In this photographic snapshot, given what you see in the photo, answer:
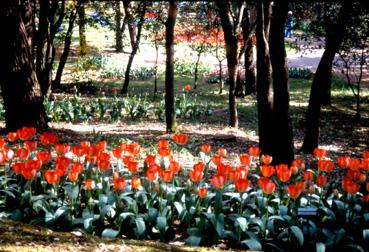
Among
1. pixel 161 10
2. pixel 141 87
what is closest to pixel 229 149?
pixel 161 10

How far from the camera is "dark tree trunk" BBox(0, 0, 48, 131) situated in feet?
27.4

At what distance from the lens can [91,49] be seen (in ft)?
112

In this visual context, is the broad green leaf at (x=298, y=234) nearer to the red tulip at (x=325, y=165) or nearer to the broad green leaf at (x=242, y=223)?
the broad green leaf at (x=242, y=223)

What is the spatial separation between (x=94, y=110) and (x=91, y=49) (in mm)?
22562

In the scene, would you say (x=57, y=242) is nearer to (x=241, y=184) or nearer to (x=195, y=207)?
(x=195, y=207)

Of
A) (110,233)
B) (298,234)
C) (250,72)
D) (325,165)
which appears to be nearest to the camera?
(298,234)

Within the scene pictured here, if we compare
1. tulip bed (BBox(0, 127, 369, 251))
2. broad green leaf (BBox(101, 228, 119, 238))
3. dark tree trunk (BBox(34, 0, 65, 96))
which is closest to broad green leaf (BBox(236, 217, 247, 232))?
tulip bed (BBox(0, 127, 369, 251))

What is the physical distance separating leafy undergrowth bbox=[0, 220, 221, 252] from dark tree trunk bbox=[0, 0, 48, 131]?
5.02 metres

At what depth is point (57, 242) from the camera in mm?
3469

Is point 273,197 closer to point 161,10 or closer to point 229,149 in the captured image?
point 229,149

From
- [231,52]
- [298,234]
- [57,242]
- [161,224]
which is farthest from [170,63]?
[57,242]

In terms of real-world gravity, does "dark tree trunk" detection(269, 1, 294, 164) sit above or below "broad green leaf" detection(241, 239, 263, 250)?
above

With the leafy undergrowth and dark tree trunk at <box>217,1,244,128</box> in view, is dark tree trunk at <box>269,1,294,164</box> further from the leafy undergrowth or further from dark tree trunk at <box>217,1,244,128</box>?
dark tree trunk at <box>217,1,244,128</box>

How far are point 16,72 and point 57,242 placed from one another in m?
5.67
